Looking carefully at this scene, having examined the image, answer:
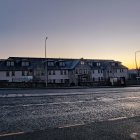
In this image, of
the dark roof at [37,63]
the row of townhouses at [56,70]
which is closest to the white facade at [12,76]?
the row of townhouses at [56,70]

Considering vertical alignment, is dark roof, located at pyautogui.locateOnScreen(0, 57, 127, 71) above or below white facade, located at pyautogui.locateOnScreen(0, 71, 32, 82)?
above

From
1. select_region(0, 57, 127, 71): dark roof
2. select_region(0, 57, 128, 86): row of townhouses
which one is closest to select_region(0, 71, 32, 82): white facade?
select_region(0, 57, 128, 86): row of townhouses

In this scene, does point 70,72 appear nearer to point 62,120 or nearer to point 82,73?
point 82,73

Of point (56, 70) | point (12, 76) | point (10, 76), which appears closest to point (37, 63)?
point (56, 70)

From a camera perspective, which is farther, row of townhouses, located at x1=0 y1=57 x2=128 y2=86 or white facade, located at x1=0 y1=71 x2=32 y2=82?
row of townhouses, located at x1=0 y1=57 x2=128 y2=86

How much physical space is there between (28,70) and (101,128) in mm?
77357

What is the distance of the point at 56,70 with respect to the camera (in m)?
87.9

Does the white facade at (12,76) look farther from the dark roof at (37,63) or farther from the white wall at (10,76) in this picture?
the dark roof at (37,63)

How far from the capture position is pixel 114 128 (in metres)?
8.12

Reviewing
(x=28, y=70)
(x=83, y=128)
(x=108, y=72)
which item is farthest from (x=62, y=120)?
(x=108, y=72)

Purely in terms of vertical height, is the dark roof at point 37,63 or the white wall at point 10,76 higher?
the dark roof at point 37,63

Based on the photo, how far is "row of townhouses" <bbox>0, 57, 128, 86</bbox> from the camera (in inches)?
3248

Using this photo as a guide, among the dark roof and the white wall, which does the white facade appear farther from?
the dark roof

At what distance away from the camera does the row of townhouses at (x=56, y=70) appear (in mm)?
82500
